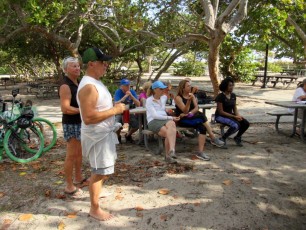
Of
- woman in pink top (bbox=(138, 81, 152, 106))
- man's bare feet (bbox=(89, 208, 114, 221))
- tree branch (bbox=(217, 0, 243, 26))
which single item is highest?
tree branch (bbox=(217, 0, 243, 26))

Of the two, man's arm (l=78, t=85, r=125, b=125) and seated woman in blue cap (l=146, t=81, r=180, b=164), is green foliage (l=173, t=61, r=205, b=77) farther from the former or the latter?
man's arm (l=78, t=85, r=125, b=125)

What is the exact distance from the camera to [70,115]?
3781mm

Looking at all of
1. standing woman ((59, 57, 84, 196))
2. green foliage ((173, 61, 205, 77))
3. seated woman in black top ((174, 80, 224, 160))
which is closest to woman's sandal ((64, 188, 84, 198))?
standing woman ((59, 57, 84, 196))

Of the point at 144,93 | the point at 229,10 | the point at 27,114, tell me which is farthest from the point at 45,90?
the point at 27,114

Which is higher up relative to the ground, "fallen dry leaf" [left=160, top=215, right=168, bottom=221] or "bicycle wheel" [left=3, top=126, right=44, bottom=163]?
"bicycle wheel" [left=3, top=126, right=44, bottom=163]

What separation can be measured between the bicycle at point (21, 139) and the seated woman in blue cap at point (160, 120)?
2.11 m

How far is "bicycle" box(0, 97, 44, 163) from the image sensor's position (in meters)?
5.29

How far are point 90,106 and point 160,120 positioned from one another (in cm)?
268

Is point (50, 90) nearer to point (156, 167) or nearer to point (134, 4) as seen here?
point (134, 4)

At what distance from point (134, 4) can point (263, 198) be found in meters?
9.48

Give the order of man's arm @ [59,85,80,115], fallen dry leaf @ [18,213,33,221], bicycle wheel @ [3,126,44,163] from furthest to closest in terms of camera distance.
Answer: bicycle wheel @ [3,126,44,163], man's arm @ [59,85,80,115], fallen dry leaf @ [18,213,33,221]

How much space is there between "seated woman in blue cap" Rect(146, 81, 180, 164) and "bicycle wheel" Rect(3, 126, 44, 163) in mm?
2108

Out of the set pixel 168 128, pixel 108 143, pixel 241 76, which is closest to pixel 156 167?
pixel 168 128

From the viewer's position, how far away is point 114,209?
3.57 metres
